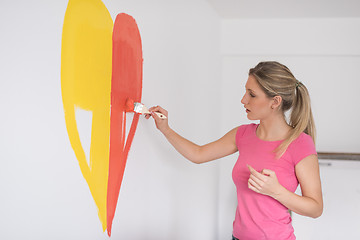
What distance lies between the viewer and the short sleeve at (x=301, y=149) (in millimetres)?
1564

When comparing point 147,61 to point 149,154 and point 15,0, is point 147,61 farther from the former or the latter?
point 15,0

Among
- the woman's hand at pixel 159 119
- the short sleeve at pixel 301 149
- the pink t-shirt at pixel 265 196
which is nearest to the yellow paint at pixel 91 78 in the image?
the woman's hand at pixel 159 119

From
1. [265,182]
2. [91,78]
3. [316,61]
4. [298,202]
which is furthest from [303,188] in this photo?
[316,61]

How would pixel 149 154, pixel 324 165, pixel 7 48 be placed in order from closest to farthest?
1. pixel 7 48
2. pixel 149 154
3. pixel 324 165

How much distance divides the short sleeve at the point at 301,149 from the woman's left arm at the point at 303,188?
15 millimetres

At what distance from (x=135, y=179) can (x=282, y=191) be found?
1.91ft

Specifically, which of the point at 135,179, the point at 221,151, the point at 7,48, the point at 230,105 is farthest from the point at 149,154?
the point at 230,105

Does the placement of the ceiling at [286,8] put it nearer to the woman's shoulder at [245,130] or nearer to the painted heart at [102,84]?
the woman's shoulder at [245,130]

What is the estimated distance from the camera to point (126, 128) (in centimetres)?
154

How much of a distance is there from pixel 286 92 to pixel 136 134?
2.09 feet

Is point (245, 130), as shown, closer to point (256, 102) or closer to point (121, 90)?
point (256, 102)

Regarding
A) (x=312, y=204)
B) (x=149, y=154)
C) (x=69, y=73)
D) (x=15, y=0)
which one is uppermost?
(x=15, y=0)

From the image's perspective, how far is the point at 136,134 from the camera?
164cm

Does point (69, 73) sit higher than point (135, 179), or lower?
higher
